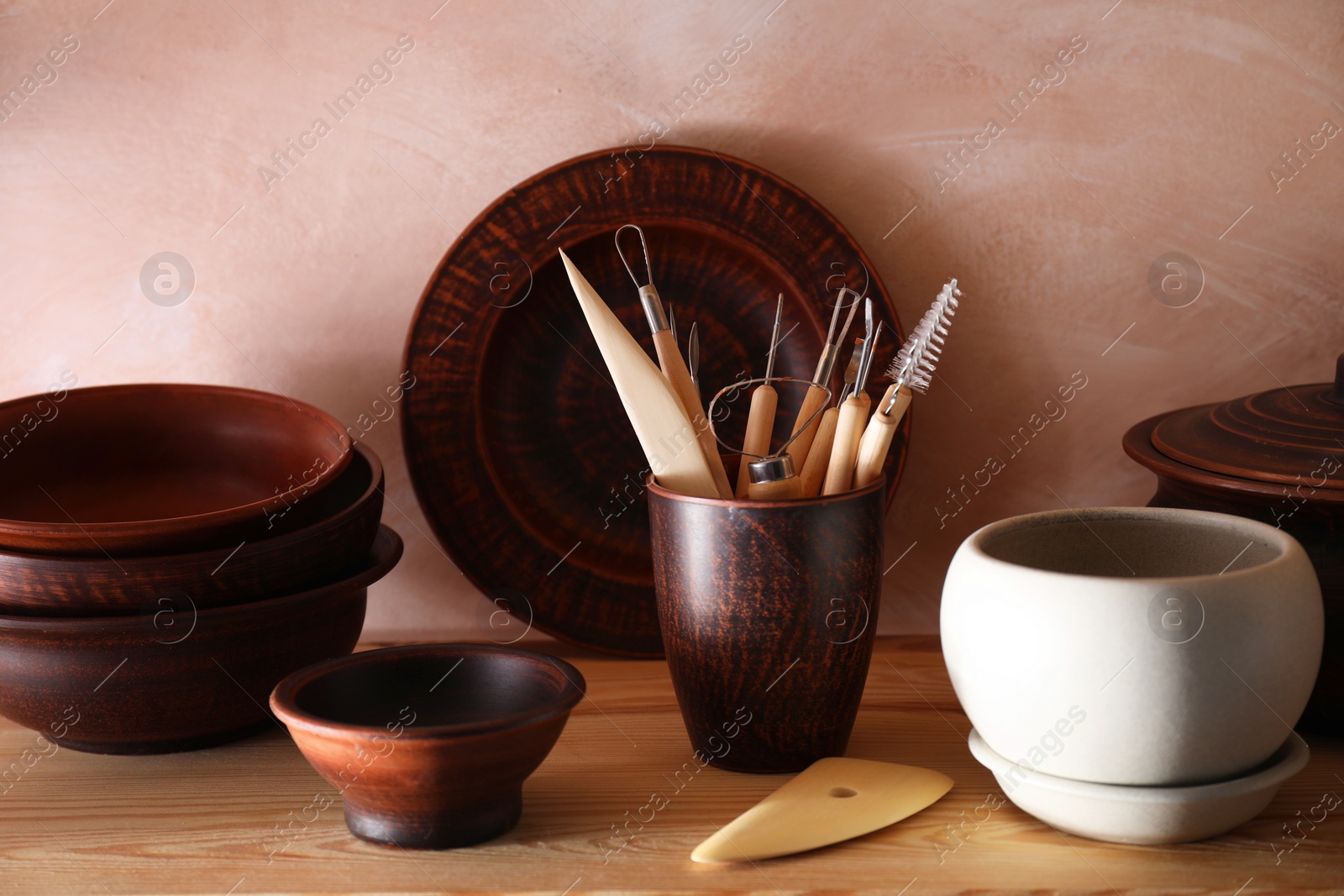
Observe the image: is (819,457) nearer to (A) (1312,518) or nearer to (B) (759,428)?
(B) (759,428)

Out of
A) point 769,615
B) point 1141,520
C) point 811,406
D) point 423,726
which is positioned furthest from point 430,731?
point 1141,520

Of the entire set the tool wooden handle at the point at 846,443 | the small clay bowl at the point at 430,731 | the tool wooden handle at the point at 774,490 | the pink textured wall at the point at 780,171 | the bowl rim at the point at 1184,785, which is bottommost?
the bowl rim at the point at 1184,785

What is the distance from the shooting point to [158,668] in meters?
0.56

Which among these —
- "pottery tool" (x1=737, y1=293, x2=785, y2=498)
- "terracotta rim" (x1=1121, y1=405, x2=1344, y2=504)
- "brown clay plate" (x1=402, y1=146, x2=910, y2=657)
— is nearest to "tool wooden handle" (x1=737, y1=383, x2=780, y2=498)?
"pottery tool" (x1=737, y1=293, x2=785, y2=498)

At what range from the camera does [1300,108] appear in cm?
76

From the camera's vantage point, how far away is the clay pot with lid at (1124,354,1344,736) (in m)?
0.55

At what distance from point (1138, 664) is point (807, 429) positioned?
0.24 metres

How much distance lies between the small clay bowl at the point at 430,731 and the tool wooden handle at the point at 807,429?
0.63 ft

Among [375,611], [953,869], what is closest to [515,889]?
[953,869]

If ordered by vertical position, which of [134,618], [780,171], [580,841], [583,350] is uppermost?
[780,171]

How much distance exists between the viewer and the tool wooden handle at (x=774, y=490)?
22.2 inches

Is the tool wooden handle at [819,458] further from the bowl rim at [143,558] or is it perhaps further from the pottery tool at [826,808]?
the bowl rim at [143,558]

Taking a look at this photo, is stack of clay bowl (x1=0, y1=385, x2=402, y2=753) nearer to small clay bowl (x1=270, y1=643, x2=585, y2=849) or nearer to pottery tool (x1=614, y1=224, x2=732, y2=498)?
small clay bowl (x1=270, y1=643, x2=585, y2=849)

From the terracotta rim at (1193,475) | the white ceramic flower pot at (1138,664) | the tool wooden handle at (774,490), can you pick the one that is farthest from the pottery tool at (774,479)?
the terracotta rim at (1193,475)
